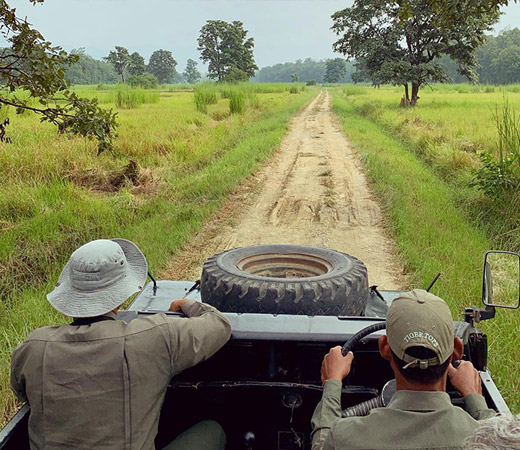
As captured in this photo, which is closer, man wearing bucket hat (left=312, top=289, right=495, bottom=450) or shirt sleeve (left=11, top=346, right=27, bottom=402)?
man wearing bucket hat (left=312, top=289, right=495, bottom=450)

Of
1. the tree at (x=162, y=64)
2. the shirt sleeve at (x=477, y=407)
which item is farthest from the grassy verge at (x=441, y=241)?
the tree at (x=162, y=64)

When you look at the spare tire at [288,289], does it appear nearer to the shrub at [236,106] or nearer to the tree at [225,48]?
the shrub at [236,106]

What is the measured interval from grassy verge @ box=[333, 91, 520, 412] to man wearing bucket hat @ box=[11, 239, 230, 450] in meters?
2.36

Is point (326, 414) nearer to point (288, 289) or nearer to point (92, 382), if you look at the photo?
point (92, 382)

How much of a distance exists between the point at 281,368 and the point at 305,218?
5507mm

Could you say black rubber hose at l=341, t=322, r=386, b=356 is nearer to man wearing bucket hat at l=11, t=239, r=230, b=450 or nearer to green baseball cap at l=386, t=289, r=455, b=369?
green baseball cap at l=386, t=289, r=455, b=369

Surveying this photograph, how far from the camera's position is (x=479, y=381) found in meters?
1.99

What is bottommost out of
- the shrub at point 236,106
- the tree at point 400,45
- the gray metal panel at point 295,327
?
the gray metal panel at point 295,327

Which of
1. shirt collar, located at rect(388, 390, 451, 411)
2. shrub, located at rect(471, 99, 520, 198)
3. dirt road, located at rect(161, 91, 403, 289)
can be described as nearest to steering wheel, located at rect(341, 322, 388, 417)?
shirt collar, located at rect(388, 390, 451, 411)

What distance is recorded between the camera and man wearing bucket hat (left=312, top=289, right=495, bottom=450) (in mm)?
1536

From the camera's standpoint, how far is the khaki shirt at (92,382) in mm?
1875

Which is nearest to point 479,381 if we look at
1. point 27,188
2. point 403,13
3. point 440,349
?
point 440,349

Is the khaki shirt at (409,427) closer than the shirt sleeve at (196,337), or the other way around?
the khaki shirt at (409,427)

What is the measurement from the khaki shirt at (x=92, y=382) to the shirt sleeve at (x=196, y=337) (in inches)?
2.3
